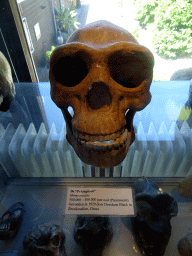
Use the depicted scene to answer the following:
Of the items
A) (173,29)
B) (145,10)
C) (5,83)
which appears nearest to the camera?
(5,83)

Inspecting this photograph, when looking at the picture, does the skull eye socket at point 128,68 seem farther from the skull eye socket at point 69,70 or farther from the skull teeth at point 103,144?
the skull teeth at point 103,144

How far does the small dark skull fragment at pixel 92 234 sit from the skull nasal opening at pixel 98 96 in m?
0.64

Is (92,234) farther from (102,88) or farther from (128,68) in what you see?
(128,68)

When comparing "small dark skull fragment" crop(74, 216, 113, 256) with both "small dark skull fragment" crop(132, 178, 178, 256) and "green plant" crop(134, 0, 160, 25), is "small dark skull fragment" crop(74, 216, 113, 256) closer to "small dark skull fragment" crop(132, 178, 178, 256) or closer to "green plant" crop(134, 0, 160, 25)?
"small dark skull fragment" crop(132, 178, 178, 256)

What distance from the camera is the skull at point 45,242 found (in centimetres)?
96

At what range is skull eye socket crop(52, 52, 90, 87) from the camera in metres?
0.96

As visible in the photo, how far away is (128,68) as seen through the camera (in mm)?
983

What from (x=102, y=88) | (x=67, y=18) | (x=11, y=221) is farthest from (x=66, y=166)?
(x=67, y=18)

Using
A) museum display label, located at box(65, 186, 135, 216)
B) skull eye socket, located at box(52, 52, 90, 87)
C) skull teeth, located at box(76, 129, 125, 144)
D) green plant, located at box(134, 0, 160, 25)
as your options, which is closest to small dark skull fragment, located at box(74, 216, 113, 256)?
museum display label, located at box(65, 186, 135, 216)

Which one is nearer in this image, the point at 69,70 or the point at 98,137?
the point at 98,137

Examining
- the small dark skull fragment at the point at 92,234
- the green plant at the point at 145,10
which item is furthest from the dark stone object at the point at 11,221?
the green plant at the point at 145,10

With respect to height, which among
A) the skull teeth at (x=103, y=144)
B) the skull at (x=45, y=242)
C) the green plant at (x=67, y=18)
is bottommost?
the skull at (x=45, y=242)

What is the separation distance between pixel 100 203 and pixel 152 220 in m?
0.31

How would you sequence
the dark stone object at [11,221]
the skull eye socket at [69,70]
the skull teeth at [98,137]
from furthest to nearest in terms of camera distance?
the dark stone object at [11,221]
the skull eye socket at [69,70]
the skull teeth at [98,137]
